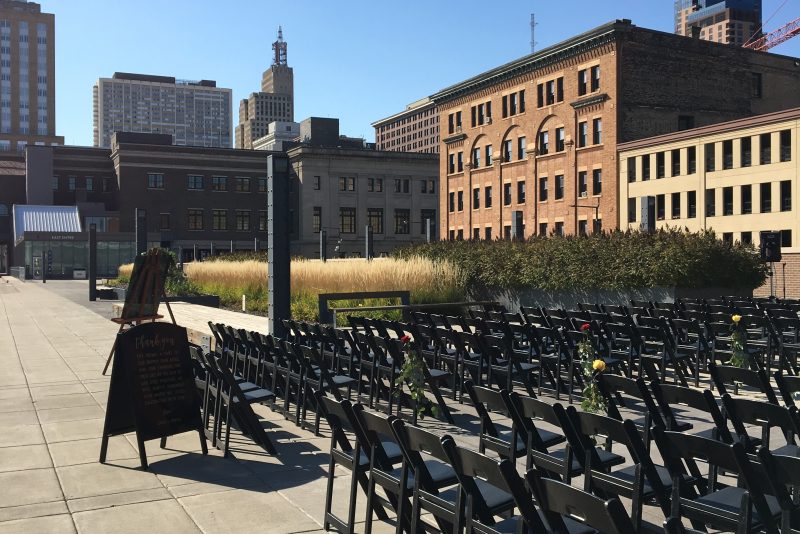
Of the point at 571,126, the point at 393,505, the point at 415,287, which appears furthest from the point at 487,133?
the point at 393,505

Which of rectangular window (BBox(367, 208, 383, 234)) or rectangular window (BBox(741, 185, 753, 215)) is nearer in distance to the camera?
rectangular window (BBox(741, 185, 753, 215))

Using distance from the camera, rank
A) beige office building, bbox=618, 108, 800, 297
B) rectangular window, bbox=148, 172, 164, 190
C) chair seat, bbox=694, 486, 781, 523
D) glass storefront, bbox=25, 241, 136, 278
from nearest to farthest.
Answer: chair seat, bbox=694, 486, 781, 523 → beige office building, bbox=618, 108, 800, 297 → glass storefront, bbox=25, 241, 136, 278 → rectangular window, bbox=148, 172, 164, 190

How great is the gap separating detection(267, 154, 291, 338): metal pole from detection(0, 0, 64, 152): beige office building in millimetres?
162226

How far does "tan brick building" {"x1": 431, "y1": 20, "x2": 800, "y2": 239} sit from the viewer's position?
173 feet

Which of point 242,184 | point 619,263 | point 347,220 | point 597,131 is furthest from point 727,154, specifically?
point 242,184

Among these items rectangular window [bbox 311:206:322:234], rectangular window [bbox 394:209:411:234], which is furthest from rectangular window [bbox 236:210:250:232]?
rectangular window [bbox 394:209:411:234]

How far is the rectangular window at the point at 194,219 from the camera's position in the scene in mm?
88438

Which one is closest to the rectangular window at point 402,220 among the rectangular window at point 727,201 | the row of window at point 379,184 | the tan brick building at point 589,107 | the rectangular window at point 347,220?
the row of window at point 379,184

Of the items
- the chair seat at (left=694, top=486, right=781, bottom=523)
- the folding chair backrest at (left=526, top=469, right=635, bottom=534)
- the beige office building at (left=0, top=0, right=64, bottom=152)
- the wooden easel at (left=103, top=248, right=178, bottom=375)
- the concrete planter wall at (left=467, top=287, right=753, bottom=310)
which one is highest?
the beige office building at (left=0, top=0, right=64, bottom=152)

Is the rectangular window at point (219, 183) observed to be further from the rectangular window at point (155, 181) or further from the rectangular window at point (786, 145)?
the rectangular window at point (786, 145)

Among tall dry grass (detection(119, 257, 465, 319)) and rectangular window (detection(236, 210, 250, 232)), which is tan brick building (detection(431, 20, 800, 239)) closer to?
tall dry grass (detection(119, 257, 465, 319))

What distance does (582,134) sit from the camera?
181ft

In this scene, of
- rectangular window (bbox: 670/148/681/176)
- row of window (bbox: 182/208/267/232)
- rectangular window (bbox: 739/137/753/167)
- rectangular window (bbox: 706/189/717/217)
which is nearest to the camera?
rectangular window (bbox: 739/137/753/167)

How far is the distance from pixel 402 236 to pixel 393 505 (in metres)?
88.4
